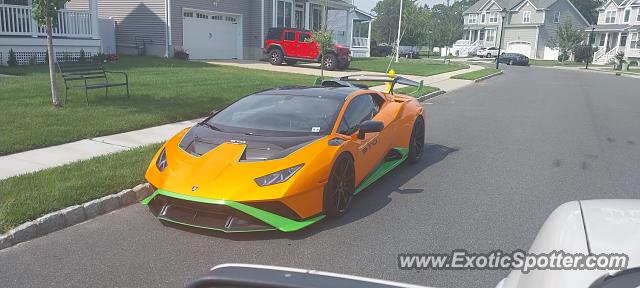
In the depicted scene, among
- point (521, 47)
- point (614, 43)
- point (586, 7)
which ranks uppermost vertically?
point (586, 7)

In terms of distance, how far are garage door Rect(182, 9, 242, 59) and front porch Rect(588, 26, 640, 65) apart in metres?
45.5

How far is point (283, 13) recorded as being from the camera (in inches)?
1298

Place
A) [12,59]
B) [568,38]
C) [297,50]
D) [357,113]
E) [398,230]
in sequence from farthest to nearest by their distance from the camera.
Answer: [568,38] < [297,50] < [12,59] < [357,113] < [398,230]

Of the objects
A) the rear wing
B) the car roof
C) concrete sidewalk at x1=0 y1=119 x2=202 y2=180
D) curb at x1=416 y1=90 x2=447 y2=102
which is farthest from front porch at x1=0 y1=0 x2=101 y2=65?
the car roof

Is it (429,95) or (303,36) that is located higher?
(303,36)

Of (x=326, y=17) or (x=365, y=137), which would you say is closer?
(x=365, y=137)

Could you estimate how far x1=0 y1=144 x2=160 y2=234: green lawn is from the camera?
4898mm

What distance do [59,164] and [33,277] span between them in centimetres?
310

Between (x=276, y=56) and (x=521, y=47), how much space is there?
5237 centimetres

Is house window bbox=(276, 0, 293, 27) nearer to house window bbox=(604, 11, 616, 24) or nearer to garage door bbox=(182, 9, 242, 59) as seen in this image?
garage door bbox=(182, 9, 242, 59)

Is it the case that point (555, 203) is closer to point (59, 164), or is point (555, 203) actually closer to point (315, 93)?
point (315, 93)

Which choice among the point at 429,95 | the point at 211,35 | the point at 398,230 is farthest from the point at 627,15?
the point at 398,230

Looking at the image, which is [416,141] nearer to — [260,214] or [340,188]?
[340,188]

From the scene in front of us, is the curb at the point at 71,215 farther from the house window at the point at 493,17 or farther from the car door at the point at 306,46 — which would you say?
the house window at the point at 493,17
